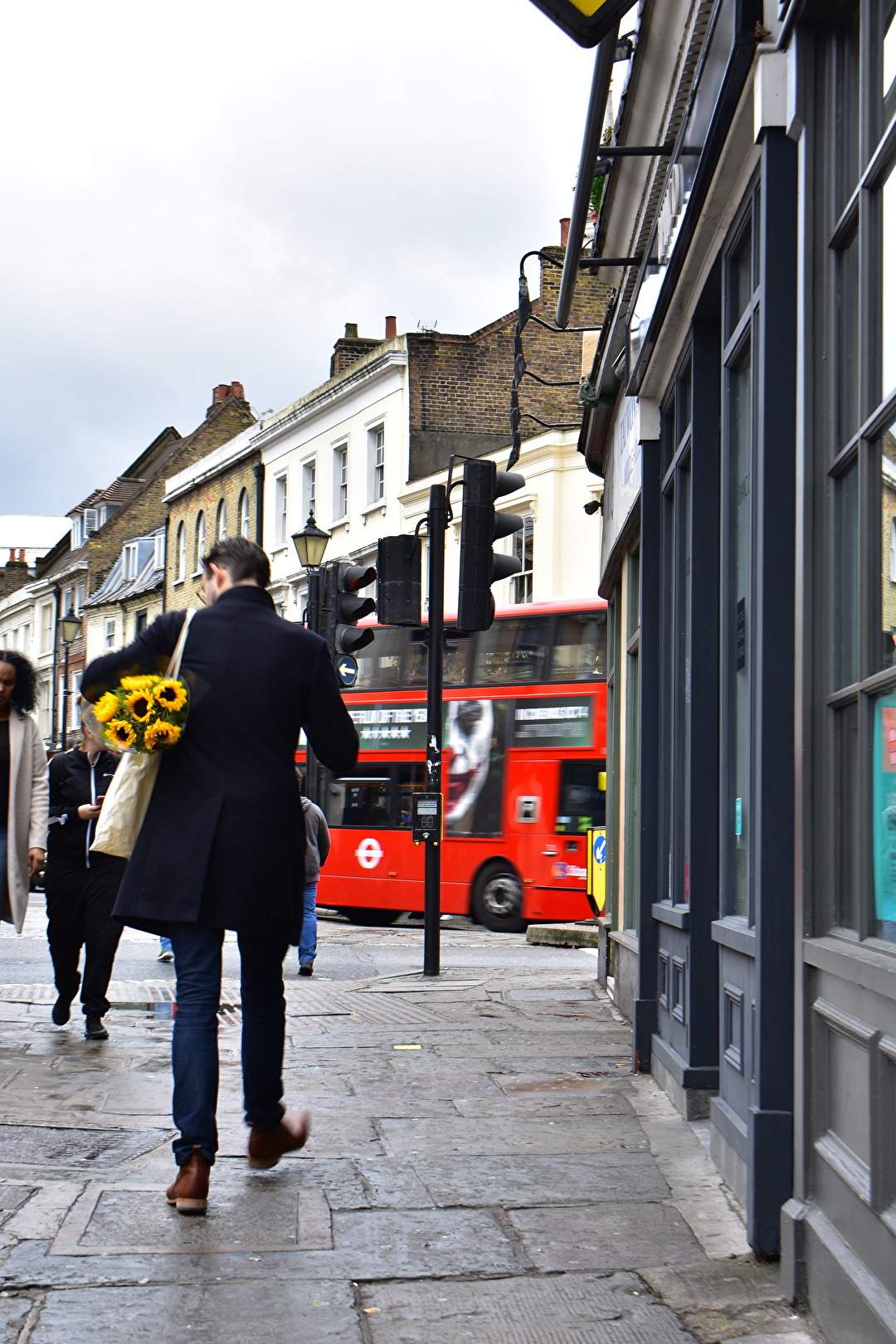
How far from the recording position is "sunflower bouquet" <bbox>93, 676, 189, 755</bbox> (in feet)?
14.9

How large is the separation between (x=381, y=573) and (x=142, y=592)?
40.1 metres

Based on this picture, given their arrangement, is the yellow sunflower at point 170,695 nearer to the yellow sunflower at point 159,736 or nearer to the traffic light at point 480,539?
the yellow sunflower at point 159,736

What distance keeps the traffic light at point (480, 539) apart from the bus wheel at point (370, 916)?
11252mm

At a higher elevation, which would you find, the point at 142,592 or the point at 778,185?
the point at 142,592

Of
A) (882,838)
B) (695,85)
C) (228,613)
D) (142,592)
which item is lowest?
(882,838)

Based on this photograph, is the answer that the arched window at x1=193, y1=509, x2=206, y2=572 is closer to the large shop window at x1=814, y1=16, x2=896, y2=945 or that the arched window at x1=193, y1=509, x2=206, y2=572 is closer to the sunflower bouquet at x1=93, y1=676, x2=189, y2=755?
the sunflower bouquet at x1=93, y1=676, x2=189, y2=755

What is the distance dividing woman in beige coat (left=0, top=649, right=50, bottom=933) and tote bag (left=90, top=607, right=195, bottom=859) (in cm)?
253

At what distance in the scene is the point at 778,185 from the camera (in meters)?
4.34

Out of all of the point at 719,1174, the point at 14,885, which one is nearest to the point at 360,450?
the point at 14,885

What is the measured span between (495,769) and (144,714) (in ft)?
51.2

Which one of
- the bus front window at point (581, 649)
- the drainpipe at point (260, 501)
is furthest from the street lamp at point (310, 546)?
the drainpipe at point (260, 501)

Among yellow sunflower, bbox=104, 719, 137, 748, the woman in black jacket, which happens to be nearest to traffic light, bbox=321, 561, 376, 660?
the woman in black jacket

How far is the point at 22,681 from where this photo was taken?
7.27 metres

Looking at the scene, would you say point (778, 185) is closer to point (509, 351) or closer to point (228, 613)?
point (228, 613)
